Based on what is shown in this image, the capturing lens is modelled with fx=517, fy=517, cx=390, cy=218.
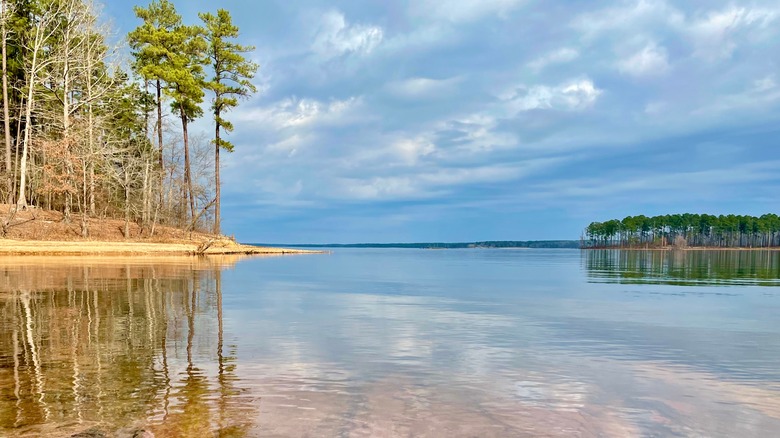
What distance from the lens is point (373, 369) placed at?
762 centimetres

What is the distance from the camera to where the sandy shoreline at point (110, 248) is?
34.6 m

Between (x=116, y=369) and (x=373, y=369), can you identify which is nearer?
(x=116, y=369)

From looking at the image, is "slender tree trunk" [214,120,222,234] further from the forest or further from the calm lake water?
the calm lake water

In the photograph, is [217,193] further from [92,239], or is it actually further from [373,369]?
[373,369]

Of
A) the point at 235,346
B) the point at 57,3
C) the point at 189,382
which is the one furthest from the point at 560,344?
the point at 57,3

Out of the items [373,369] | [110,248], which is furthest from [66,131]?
[373,369]

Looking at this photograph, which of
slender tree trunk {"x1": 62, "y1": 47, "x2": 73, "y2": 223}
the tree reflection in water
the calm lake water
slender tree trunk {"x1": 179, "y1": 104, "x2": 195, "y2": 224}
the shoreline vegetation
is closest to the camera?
A: the tree reflection in water

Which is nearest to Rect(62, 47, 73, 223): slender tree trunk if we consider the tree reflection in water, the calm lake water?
the calm lake water

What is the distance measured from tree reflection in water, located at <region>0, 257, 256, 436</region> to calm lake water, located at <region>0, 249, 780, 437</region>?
0.10ft

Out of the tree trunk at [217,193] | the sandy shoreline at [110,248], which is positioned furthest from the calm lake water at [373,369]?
the tree trunk at [217,193]

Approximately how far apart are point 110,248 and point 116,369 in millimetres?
36030

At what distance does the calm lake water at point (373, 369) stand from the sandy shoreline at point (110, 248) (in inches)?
940

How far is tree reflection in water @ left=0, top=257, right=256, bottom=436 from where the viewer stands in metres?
5.13

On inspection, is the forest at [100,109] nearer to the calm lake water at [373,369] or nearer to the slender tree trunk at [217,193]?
the slender tree trunk at [217,193]
